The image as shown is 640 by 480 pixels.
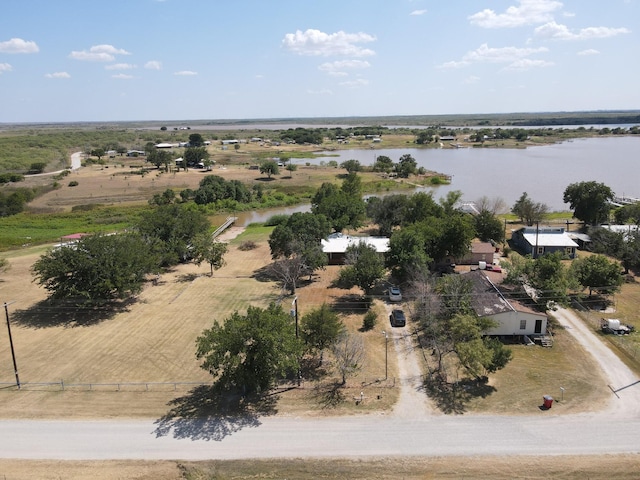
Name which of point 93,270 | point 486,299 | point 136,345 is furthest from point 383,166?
point 136,345

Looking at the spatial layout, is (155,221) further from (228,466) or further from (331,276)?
(228,466)

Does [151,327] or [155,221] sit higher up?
[155,221]

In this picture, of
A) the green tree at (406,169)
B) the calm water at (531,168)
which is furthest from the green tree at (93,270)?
the green tree at (406,169)

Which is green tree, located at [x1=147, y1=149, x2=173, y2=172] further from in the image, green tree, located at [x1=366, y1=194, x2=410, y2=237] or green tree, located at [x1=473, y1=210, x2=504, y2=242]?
green tree, located at [x1=473, y1=210, x2=504, y2=242]

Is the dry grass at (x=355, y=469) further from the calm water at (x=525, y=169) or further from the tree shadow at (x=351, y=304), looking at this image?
the calm water at (x=525, y=169)

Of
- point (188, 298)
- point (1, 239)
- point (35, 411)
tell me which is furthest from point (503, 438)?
point (1, 239)

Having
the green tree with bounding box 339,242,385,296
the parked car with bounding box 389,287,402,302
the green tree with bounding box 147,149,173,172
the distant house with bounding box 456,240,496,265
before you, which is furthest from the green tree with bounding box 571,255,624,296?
the green tree with bounding box 147,149,173,172

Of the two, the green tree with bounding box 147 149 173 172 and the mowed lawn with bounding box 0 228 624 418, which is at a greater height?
the green tree with bounding box 147 149 173 172
